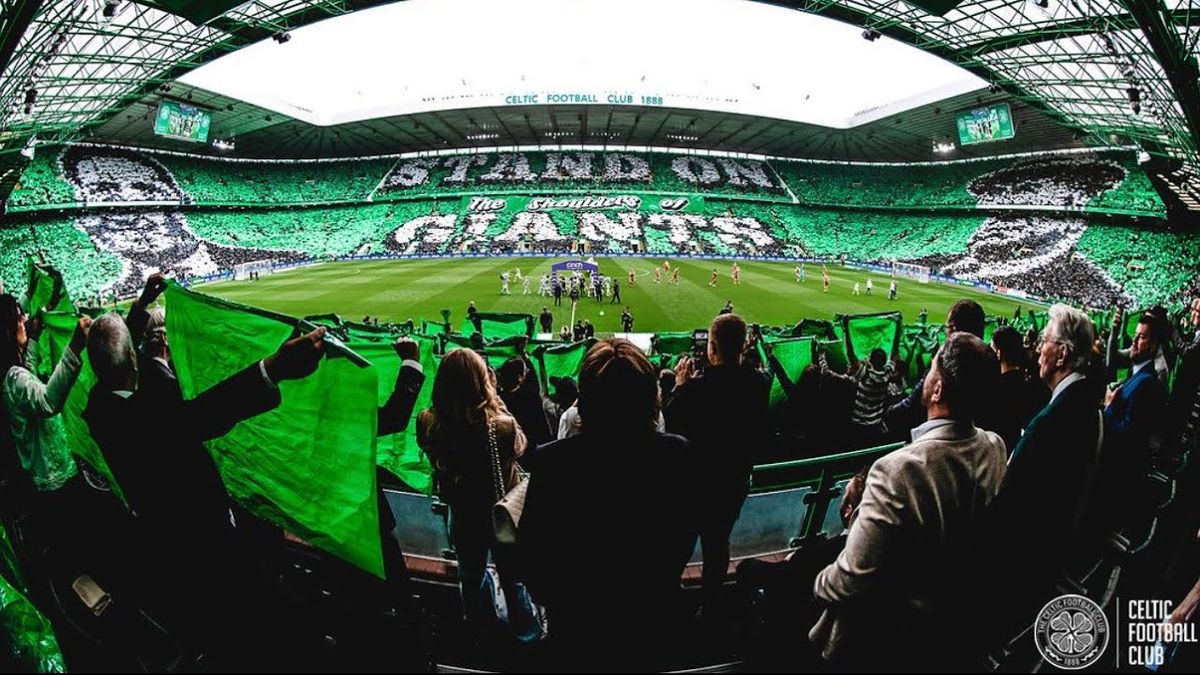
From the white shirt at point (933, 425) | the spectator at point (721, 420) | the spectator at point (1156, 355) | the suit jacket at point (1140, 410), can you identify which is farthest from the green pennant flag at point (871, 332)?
the white shirt at point (933, 425)

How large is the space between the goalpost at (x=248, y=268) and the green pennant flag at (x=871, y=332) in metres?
42.7

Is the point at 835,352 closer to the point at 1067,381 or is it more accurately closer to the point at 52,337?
the point at 1067,381

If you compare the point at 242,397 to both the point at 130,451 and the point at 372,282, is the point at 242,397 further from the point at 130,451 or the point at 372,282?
the point at 372,282

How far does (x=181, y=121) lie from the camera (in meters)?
41.1

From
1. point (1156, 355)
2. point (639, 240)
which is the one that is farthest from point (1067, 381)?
point (639, 240)

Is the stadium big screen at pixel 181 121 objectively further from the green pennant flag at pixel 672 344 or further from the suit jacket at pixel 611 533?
the suit jacket at pixel 611 533

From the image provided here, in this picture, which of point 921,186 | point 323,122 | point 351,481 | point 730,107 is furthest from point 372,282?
point 921,186

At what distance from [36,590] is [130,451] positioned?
140 cm

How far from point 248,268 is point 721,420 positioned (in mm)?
47215

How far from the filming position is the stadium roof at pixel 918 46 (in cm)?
1875

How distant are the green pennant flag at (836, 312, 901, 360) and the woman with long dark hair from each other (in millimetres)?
8122

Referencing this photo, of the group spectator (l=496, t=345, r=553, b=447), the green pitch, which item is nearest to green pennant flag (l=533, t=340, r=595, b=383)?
spectator (l=496, t=345, r=553, b=447)

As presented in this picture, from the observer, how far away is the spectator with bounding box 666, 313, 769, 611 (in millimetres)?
3328

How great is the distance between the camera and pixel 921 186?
59.9 metres
